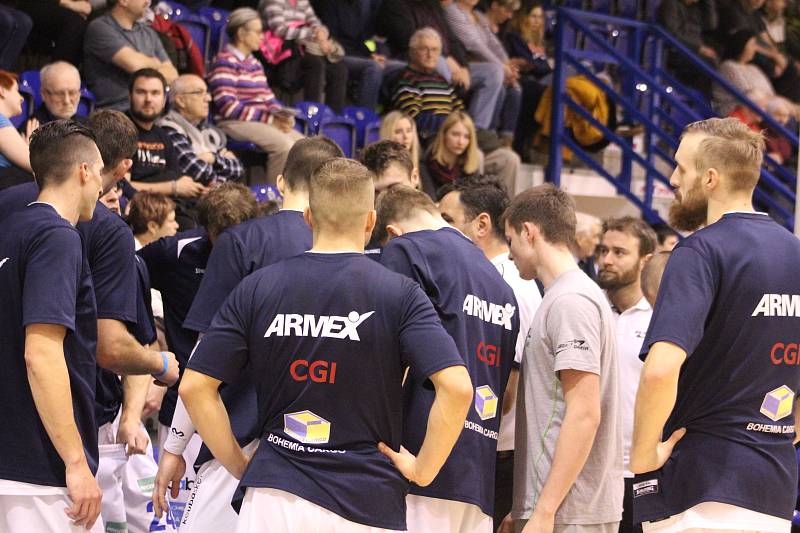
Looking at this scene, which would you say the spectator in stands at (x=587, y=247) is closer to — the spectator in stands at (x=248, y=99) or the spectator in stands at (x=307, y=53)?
the spectator in stands at (x=248, y=99)

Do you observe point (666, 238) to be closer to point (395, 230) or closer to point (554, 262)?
point (554, 262)

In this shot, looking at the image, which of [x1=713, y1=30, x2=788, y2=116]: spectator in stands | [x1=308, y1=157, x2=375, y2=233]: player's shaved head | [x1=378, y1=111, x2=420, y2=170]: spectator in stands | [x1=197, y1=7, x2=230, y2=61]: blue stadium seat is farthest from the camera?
[x1=713, y1=30, x2=788, y2=116]: spectator in stands

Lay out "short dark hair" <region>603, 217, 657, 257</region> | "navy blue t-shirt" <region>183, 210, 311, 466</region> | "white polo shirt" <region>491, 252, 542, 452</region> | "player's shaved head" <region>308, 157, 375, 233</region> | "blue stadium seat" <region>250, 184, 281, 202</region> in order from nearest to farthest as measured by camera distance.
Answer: "player's shaved head" <region>308, 157, 375, 233</region> < "navy blue t-shirt" <region>183, 210, 311, 466</region> < "white polo shirt" <region>491, 252, 542, 452</region> < "short dark hair" <region>603, 217, 657, 257</region> < "blue stadium seat" <region>250, 184, 281, 202</region>

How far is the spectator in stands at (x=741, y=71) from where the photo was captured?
12.5 meters

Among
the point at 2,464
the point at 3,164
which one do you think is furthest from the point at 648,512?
the point at 3,164

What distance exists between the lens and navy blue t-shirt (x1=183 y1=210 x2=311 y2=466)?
382cm

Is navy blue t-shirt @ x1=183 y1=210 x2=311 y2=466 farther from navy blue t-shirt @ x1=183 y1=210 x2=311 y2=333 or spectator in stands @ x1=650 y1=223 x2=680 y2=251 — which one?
spectator in stands @ x1=650 y1=223 x2=680 y2=251

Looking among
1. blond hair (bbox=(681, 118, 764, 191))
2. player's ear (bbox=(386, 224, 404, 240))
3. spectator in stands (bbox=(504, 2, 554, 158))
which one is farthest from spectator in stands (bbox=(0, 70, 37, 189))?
spectator in stands (bbox=(504, 2, 554, 158))

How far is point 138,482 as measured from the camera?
17.1 feet

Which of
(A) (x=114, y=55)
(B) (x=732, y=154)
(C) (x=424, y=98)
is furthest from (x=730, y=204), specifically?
(C) (x=424, y=98)

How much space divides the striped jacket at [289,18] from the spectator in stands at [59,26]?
1.87 m

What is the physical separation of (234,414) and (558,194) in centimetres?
145

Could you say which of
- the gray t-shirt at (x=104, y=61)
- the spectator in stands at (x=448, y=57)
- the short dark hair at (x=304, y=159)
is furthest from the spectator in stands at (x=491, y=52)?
the short dark hair at (x=304, y=159)

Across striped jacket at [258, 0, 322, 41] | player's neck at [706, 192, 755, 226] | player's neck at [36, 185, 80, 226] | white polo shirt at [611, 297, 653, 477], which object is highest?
striped jacket at [258, 0, 322, 41]
